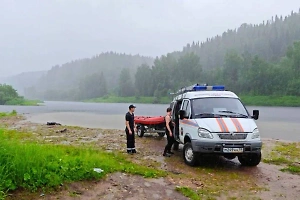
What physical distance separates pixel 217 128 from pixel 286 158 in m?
4.89

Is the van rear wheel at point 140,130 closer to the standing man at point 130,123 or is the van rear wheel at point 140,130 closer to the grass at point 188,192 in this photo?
the standing man at point 130,123

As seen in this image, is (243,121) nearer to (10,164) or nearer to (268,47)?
(10,164)

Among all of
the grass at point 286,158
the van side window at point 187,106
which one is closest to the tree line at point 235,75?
the grass at point 286,158

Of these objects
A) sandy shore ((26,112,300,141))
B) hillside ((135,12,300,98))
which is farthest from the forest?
sandy shore ((26,112,300,141))

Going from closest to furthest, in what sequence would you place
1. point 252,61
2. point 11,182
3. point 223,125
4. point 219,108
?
point 11,182 < point 223,125 < point 219,108 < point 252,61

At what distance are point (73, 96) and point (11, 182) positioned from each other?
191531mm

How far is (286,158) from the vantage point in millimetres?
11844

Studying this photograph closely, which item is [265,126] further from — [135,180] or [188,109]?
[135,180]

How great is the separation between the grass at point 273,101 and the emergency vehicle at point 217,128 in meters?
74.7

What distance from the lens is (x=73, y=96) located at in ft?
628

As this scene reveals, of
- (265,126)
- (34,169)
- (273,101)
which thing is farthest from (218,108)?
(273,101)

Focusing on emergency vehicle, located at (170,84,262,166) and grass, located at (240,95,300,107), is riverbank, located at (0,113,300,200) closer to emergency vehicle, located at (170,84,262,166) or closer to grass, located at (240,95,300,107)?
emergency vehicle, located at (170,84,262,166)

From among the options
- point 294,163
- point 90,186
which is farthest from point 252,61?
point 90,186

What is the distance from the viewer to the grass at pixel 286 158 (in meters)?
9.81
